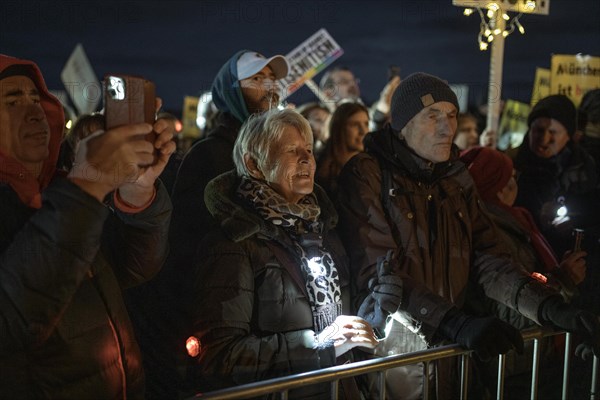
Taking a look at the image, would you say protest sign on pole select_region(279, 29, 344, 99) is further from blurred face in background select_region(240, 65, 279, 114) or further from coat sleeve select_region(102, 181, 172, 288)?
coat sleeve select_region(102, 181, 172, 288)

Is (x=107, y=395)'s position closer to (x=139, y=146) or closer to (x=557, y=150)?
(x=139, y=146)

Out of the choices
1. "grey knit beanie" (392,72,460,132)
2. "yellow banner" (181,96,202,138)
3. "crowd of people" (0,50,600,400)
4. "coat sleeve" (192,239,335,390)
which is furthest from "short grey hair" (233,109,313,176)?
"yellow banner" (181,96,202,138)

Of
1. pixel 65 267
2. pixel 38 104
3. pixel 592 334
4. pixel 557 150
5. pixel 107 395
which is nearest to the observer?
pixel 65 267

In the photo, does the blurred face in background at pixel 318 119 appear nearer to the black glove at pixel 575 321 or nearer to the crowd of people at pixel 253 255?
the crowd of people at pixel 253 255

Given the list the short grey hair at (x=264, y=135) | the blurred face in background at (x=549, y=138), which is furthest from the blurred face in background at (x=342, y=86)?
the short grey hair at (x=264, y=135)

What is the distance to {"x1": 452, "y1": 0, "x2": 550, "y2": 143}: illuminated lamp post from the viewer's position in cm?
595

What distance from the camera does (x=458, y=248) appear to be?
126 inches

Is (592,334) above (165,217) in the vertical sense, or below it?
below

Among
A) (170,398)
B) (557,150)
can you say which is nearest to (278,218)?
(170,398)

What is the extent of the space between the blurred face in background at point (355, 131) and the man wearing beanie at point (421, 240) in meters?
1.65

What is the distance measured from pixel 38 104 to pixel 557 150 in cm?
401

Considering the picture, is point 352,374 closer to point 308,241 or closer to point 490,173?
point 308,241

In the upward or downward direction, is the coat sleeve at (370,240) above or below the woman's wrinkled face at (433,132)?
below

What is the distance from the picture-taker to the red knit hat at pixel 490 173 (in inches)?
156
